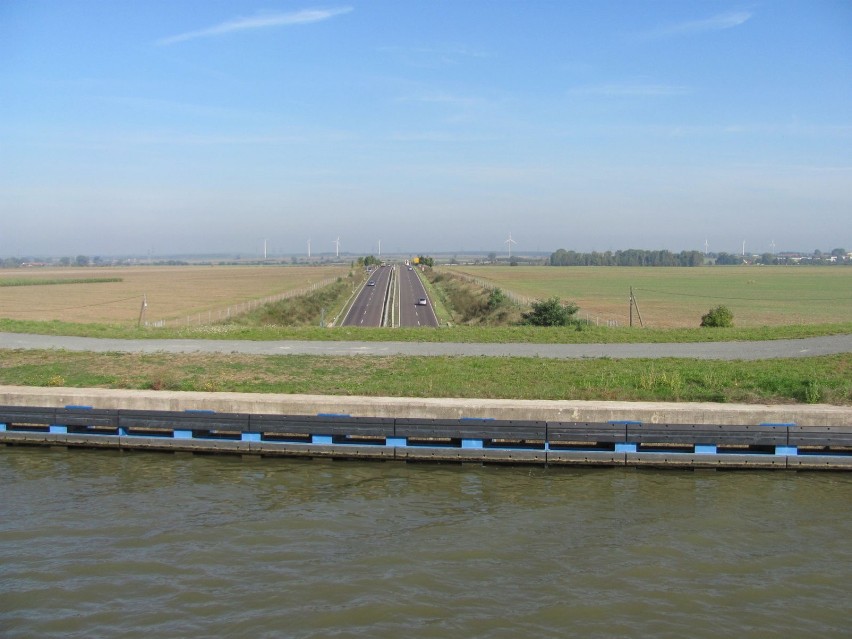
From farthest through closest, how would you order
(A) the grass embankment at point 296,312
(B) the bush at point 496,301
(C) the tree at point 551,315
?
1. (B) the bush at point 496,301
2. (A) the grass embankment at point 296,312
3. (C) the tree at point 551,315

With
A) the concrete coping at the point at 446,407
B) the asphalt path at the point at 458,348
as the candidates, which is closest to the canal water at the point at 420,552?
the concrete coping at the point at 446,407

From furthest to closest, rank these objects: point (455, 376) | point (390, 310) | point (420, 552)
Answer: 1. point (390, 310)
2. point (455, 376)
3. point (420, 552)

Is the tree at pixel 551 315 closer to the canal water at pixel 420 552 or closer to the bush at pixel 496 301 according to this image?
the bush at pixel 496 301

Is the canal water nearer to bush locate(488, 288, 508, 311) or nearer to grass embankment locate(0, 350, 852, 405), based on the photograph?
grass embankment locate(0, 350, 852, 405)

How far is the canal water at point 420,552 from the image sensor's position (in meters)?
8.23

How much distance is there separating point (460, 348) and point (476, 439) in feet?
35.5

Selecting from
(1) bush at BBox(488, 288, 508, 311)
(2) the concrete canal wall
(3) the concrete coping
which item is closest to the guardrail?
(2) the concrete canal wall

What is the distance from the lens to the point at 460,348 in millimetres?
24875

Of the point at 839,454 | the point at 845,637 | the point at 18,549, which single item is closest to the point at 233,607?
the point at 18,549

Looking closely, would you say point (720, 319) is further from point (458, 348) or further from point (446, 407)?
point (446, 407)

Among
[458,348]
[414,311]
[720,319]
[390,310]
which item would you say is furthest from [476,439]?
[390,310]

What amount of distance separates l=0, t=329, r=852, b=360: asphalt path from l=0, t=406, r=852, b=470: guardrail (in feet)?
26.4

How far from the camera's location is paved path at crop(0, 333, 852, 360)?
23.3 meters

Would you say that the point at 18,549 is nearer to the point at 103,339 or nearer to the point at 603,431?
the point at 603,431
